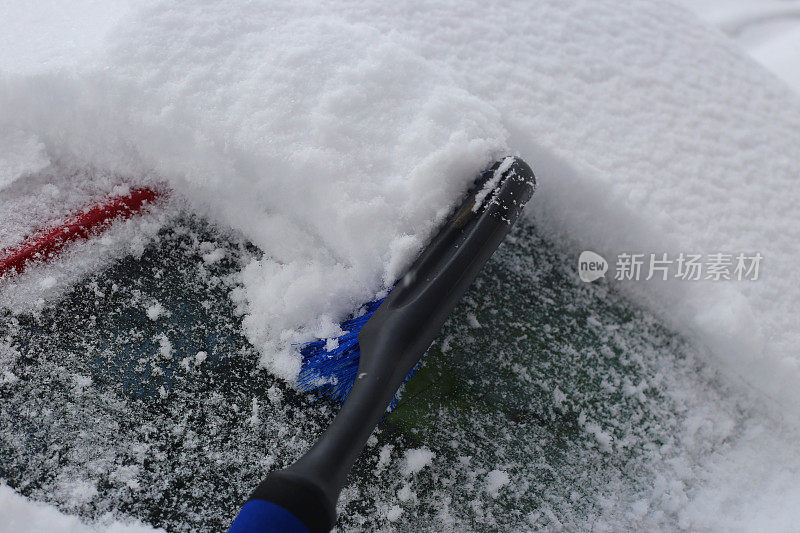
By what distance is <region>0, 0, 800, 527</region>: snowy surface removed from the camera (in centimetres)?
78

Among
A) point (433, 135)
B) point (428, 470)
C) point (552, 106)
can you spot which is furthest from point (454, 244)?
point (552, 106)

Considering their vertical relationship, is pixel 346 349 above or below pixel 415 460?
above

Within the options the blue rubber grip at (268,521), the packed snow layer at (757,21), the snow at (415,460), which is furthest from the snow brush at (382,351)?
the packed snow layer at (757,21)

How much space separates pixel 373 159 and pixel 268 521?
1.52 ft

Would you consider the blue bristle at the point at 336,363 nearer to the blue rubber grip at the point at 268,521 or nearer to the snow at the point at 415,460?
the snow at the point at 415,460

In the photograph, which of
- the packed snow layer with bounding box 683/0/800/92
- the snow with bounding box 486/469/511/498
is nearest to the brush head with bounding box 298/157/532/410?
the snow with bounding box 486/469/511/498

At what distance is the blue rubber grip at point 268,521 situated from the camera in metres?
0.55

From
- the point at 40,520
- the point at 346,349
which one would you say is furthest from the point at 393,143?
the point at 40,520

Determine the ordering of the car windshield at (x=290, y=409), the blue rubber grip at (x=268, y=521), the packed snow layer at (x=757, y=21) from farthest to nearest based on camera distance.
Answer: the packed snow layer at (x=757, y=21) < the car windshield at (x=290, y=409) < the blue rubber grip at (x=268, y=521)

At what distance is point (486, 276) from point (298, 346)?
0.31 metres

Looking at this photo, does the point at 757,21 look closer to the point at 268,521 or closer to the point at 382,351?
the point at 382,351

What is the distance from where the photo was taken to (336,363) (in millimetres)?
741

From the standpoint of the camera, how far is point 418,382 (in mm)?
796

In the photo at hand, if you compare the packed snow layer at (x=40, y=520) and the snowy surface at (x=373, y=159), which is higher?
the snowy surface at (x=373, y=159)
